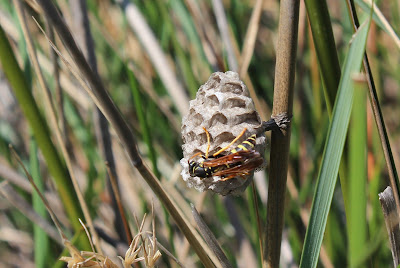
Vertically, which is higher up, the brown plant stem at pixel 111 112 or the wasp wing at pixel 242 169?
the brown plant stem at pixel 111 112

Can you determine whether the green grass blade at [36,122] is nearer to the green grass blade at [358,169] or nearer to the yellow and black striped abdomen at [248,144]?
the yellow and black striped abdomen at [248,144]

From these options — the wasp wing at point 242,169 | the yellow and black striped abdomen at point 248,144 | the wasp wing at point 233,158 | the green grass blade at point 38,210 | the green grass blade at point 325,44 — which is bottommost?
the green grass blade at point 38,210

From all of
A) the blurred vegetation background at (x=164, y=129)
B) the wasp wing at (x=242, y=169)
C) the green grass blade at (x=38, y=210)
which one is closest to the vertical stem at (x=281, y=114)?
the wasp wing at (x=242, y=169)

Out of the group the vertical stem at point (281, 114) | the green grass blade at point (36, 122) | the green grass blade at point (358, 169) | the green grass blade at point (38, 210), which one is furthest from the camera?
the green grass blade at point (38, 210)

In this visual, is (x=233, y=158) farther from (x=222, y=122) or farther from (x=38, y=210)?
(x=38, y=210)

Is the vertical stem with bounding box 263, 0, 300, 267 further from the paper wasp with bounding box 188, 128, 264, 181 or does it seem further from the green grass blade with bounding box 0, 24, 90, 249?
the green grass blade with bounding box 0, 24, 90, 249

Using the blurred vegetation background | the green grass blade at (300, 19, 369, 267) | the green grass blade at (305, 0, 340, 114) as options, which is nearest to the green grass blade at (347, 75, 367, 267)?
the green grass blade at (300, 19, 369, 267)

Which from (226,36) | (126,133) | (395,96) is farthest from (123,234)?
(395,96)
